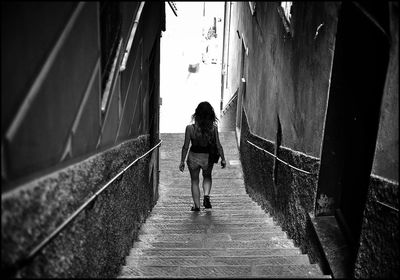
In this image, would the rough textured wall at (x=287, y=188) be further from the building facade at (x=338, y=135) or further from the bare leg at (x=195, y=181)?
the bare leg at (x=195, y=181)

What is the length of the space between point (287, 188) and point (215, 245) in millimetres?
1058

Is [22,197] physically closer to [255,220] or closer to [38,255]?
[38,255]

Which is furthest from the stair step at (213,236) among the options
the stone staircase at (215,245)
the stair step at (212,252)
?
the stair step at (212,252)

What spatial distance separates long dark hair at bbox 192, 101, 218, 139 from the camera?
4.73 meters

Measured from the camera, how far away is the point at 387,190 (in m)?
1.91

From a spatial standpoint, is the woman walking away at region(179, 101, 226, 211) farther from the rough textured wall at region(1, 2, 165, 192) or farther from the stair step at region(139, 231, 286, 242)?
the rough textured wall at region(1, 2, 165, 192)

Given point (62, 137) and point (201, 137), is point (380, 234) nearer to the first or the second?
point (62, 137)

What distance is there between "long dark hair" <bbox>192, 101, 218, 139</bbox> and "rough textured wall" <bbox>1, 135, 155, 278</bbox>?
170cm

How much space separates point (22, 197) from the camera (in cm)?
119

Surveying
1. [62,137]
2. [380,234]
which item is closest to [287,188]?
[380,234]

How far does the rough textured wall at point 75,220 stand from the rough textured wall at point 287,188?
5.68ft

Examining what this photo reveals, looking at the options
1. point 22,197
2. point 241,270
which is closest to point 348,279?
point 241,270

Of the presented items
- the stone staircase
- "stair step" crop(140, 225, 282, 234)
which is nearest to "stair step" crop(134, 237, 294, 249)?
the stone staircase

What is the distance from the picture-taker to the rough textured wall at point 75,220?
118 centimetres
